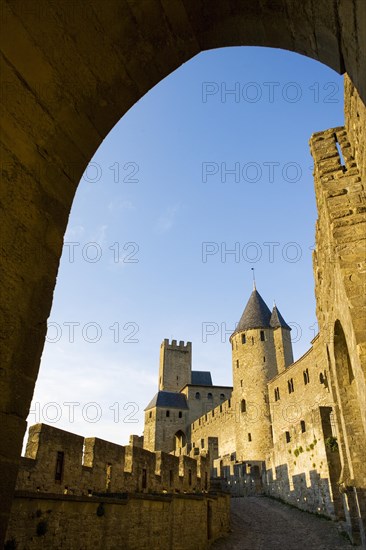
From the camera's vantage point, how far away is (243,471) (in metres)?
27.5

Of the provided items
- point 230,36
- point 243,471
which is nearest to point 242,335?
point 243,471

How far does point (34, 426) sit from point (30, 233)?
27.1 ft

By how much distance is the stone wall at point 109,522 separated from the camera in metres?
6.82

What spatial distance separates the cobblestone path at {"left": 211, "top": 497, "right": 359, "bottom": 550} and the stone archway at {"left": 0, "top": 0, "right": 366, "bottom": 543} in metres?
13.0

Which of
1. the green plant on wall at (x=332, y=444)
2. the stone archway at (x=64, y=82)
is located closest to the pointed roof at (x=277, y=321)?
the green plant on wall at (x=332, y=444)

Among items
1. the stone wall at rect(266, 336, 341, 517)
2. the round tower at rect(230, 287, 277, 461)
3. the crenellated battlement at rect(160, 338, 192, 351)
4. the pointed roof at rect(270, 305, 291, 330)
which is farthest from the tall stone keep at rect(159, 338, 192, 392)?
the stone wall at rect(266, 336, 341, 517)

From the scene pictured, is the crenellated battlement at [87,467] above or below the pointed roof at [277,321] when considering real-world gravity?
below

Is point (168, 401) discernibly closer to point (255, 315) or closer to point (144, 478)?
point (255, 315)

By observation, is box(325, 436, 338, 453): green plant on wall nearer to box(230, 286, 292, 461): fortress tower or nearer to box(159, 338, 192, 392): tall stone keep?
box(230, 286, 292, 461): fortress tower

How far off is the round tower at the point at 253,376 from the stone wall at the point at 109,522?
74.8ft

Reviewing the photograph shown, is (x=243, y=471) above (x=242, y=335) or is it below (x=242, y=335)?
below

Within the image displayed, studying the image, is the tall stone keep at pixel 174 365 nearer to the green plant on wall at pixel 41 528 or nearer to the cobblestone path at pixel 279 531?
the cobblestone path at pixel 279 531

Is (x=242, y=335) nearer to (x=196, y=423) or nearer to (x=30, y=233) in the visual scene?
(x=196, y=423)

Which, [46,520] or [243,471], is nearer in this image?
[46,520]
